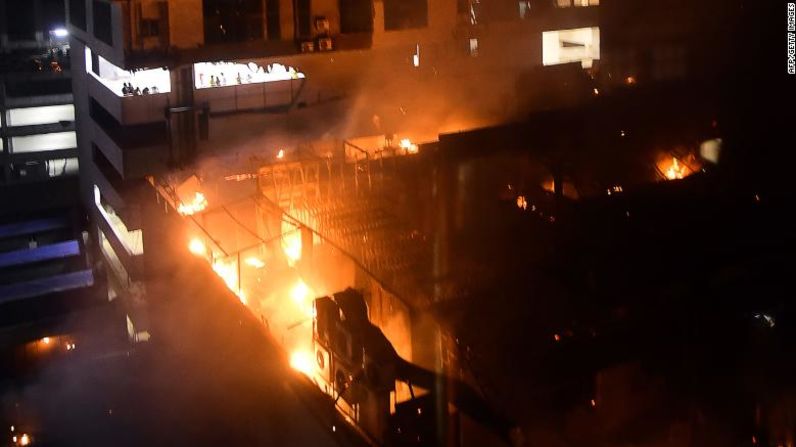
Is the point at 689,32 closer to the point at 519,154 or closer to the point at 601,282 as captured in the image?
the point at 519,154

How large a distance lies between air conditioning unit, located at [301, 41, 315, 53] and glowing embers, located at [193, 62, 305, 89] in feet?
2.25

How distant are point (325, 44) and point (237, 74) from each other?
187cm

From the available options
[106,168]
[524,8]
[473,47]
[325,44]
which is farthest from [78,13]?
[524,8]

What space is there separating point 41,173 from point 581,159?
15.9 m

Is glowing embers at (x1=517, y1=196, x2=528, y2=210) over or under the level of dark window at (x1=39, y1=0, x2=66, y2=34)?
under

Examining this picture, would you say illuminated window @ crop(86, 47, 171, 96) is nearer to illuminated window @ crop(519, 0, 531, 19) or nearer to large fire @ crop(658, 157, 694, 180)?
illuminated window @ crop(519, 0, 531, 19)

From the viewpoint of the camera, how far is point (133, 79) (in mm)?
15969

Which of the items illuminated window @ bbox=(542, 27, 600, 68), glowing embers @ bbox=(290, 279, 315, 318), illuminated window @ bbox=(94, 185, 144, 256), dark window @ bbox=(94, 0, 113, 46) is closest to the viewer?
glowing embers @ bbox=(290, 279, 315, 318)

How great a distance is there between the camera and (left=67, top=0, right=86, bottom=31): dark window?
55.0 ft

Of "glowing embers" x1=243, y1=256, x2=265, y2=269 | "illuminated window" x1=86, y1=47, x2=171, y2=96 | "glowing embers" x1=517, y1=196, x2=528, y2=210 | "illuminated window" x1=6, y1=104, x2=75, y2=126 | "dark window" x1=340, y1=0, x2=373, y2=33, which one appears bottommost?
"glowing embers" x1=243, y1=256, x2=265, y2=269

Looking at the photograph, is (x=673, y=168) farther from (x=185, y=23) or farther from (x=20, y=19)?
(x=20, y=19)

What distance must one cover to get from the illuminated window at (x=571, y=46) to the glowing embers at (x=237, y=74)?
681 centimetres

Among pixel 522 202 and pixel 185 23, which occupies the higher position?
pixel 185 23

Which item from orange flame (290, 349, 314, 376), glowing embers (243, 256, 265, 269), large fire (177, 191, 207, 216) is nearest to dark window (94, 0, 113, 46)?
large fire (177, 191, 207, 216)
